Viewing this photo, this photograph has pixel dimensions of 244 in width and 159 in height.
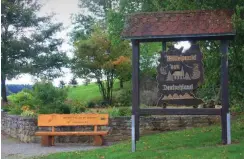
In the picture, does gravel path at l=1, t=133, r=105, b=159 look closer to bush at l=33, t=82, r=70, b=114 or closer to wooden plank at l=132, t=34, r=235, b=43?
bush at l=33, t=82, r=70, b=114

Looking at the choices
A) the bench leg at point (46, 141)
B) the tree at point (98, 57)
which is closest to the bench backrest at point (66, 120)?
the bench leg at point (46, 141)

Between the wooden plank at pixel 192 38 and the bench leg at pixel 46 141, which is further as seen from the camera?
the bench leg at pixel 46 141

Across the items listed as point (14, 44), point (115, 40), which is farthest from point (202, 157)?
point (14, 44)

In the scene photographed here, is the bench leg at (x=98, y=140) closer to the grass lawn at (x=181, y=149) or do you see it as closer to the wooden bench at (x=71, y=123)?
the wooden bench at (x=71, y=123)

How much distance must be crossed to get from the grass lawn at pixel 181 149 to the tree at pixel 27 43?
18.1m

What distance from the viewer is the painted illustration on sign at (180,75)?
11.4m

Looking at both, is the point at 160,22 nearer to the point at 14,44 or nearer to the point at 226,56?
the point at 226,56

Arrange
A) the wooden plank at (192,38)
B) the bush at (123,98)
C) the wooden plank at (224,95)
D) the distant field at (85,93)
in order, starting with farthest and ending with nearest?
the distant field at (85,93), the bush at (123,98), the wooden plank at (192,38), the wooden plank at (224,95)

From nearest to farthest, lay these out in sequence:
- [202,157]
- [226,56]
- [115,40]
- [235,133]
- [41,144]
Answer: [202,157], [226,56], [235,133], [41,144], [115,40]

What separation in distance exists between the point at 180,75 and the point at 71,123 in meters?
5.03

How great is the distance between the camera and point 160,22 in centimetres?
1174

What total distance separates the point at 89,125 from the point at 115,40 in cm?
889

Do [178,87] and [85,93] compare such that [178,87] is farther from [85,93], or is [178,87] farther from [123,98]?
[85,93]

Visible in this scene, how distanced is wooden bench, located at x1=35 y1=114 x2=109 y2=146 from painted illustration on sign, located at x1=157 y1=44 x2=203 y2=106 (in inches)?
135
